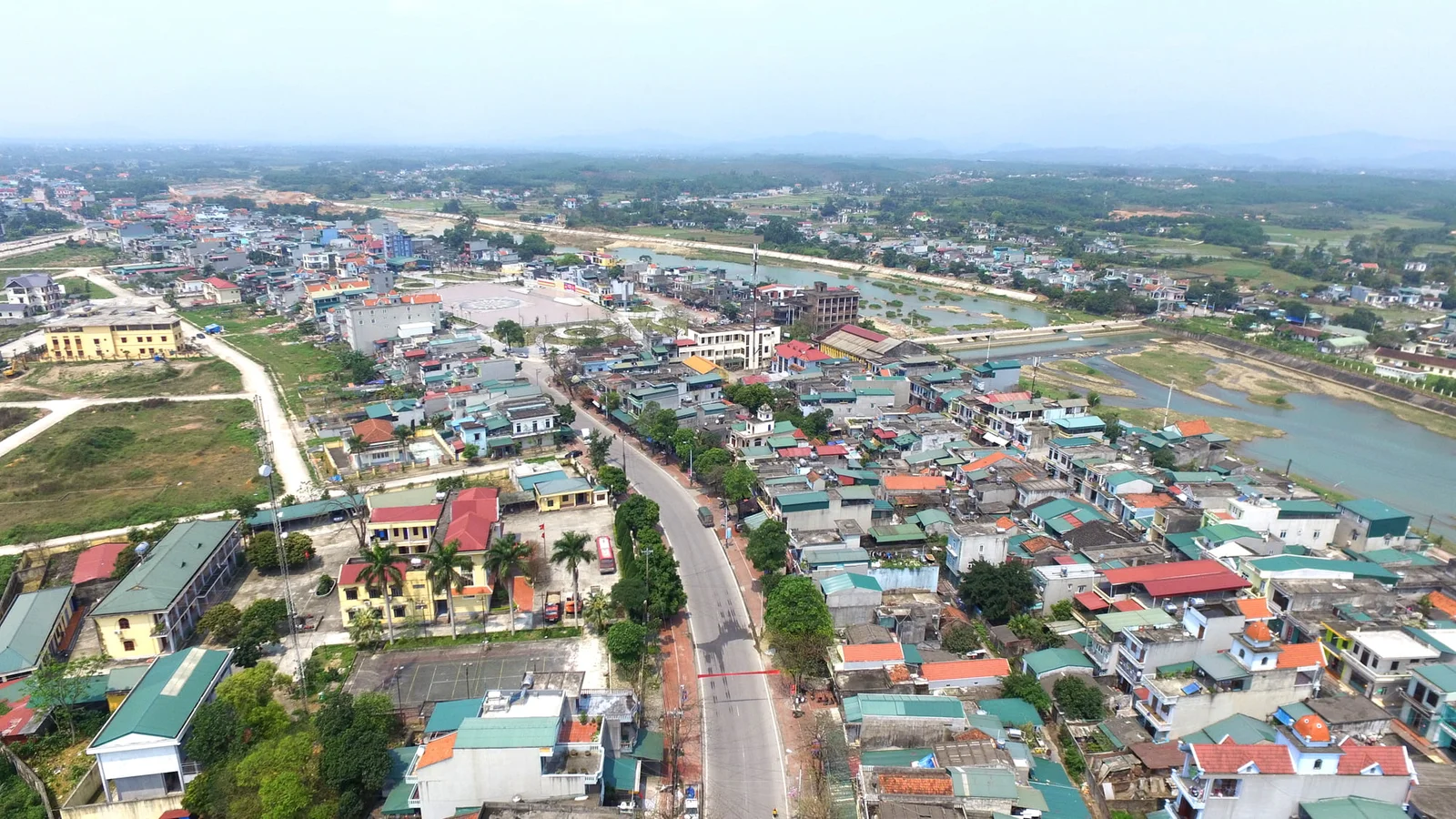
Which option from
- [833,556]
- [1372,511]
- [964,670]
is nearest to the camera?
[964,670]

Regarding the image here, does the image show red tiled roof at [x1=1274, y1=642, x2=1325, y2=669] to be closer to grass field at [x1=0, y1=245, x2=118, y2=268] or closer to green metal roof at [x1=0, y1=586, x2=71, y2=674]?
green metal roof at [x1=0, y1=586, x2=71, y2=674]

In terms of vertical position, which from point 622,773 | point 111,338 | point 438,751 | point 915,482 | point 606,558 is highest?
point 111,338

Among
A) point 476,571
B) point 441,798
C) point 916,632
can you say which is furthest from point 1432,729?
point 476,571

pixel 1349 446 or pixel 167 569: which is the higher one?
pixel 167 569

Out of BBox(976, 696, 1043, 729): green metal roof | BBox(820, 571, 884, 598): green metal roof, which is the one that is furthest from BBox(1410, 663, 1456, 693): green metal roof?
BBox(820, 571, 884, 598): green metal roof

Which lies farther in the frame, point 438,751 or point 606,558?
point 606,558

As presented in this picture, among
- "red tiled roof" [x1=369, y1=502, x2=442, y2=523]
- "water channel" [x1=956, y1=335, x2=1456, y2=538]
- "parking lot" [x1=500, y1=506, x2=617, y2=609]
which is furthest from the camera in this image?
"water channel" [x1=956, y1=335, x2=1456, y2=538]

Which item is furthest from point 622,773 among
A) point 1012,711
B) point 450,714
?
point 1012,711

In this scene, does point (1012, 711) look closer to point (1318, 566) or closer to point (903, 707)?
point (903, 707)
